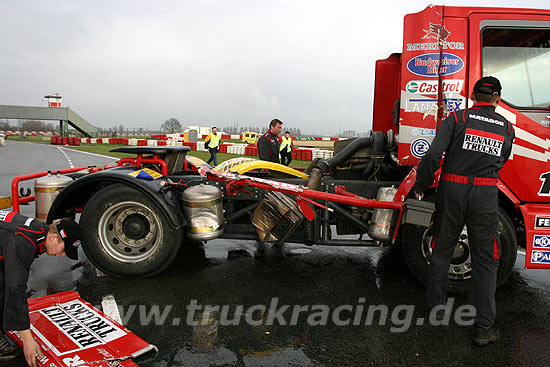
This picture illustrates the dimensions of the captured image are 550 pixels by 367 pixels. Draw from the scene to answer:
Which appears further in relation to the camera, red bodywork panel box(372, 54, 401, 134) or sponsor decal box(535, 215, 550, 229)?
red bodywork panel box(372, 54, 401, 134)

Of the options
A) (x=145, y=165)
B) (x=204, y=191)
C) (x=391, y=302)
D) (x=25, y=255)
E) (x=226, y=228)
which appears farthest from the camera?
(x=145, y=165)

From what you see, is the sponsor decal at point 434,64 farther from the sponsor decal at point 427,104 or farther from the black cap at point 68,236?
the black cap at point 68,236

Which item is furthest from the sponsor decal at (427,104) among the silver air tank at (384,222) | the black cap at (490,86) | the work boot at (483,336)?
the work boot at (483,336)

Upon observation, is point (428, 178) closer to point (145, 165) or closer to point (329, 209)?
point (329, 209)

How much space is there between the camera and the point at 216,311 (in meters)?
3.36

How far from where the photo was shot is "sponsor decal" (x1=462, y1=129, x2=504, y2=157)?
2994 millimetres

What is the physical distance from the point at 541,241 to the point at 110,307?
3.85 m

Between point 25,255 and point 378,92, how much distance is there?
13.9 feet

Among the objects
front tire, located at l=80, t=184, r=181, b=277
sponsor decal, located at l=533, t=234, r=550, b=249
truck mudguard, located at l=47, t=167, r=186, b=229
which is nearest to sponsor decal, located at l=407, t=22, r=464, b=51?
sponsor decal, located at l=533, t=234, r=550, b=249

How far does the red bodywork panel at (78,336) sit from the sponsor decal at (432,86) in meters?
3.14

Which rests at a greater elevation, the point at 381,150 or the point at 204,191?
the point at 381,150

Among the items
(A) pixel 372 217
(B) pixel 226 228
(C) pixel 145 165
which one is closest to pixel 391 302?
(A) pixel 372 217

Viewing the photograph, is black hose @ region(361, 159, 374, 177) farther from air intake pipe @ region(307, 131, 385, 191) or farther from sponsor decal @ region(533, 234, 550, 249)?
sponsor decal @ region(533, 234, 550, 249)

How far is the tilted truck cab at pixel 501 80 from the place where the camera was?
137 inches
